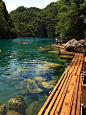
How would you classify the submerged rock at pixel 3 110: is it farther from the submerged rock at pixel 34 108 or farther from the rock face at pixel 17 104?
the submerged rock at pixel 34 108

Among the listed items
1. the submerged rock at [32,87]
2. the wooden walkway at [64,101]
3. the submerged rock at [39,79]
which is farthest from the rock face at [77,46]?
the wooden walkway at [64,101]

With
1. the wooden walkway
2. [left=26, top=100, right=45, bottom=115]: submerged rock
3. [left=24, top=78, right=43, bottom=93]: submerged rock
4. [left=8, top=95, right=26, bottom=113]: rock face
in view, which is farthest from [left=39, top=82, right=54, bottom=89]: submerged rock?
[left=8, top=95, right=26, bottom=113]: rock face

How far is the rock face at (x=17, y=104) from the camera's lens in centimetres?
568

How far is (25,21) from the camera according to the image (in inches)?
7466

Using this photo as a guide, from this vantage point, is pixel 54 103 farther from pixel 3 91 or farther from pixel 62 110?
pixel 3 91

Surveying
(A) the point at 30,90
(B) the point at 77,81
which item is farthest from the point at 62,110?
(A) the point at 30,90

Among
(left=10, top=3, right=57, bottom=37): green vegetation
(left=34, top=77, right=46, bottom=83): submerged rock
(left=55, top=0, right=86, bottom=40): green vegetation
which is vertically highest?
(left=10, top=3, right=57, bottom=37): green vegetation

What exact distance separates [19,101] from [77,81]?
351cm

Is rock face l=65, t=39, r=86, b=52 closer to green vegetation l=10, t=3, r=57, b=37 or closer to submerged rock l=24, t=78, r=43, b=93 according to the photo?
submerged rock l=24, t=78, r=43, b=93

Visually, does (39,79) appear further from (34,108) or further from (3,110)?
(3,110)

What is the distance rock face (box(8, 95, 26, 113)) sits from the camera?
18.6ft

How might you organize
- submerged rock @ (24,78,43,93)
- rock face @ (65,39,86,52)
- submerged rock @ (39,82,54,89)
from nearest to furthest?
submerged rock @ (24,78,43,93) → submerged rock @ (39,82,54,89) → rock face @ (65,39,86,52)

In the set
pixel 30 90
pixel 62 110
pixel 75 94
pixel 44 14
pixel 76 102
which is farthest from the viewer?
pixel 44 14

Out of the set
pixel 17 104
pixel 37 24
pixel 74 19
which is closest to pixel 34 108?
pixel 17 104
